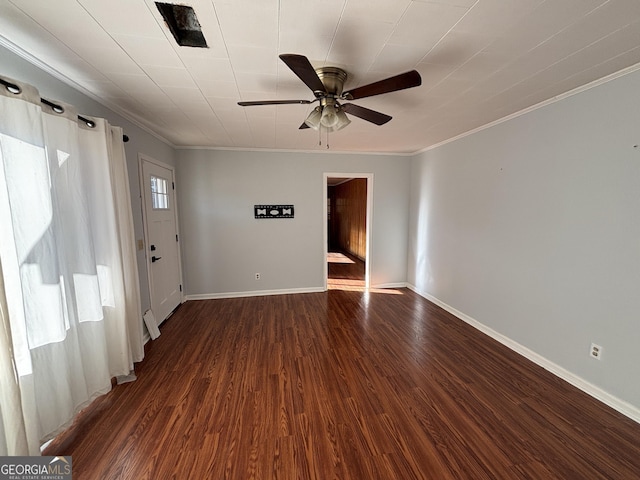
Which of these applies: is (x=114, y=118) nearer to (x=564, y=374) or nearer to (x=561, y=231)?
(x=561, y=231)

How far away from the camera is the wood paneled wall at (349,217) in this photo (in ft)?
21.9

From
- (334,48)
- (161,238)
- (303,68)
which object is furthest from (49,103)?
(161,238)

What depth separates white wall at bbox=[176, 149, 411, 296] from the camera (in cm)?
397

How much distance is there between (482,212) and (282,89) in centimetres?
265

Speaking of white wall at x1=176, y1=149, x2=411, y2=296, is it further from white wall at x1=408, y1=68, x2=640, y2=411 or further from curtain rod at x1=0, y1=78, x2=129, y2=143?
curtain rod at x1=0, y1=78, x2=129, y2=143

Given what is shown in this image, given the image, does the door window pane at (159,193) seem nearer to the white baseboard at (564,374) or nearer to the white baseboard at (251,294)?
the white baseboard at (251,294)

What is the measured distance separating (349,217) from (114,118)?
20.1 feet

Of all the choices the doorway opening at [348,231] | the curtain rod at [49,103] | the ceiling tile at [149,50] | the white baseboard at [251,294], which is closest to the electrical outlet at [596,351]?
the doorway opening at [348,231]

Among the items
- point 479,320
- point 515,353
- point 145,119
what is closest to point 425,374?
point 515,353

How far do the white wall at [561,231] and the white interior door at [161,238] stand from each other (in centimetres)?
397

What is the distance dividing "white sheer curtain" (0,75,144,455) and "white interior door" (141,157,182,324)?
2.47ft

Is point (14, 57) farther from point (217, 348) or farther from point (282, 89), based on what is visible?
point (217, 348)

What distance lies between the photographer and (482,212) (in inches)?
119

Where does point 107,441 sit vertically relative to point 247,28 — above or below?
below
